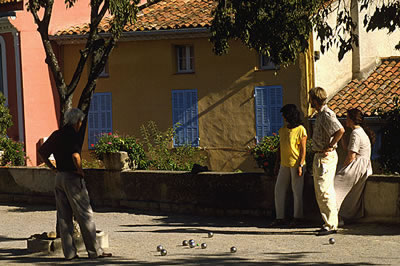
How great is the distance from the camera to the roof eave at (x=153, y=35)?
83.7 ft

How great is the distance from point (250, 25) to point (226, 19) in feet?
1.27

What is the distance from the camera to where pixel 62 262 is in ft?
33.0

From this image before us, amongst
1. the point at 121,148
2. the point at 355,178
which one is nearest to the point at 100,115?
the point at 121,148

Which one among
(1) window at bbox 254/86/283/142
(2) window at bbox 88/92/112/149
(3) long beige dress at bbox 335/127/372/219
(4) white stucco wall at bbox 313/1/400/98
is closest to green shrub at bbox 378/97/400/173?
(3) long beige dress at bbox 335/127/372/219

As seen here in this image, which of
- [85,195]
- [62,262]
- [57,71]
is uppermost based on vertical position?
[57,71]

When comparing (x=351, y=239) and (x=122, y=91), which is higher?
(x=122, y=91)

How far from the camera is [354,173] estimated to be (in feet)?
39.8

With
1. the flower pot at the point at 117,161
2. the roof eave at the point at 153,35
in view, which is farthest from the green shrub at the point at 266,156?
the roof eave at the point at 153,35

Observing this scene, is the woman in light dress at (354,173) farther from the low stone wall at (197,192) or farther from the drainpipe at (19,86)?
the drainpipe at (19,86)

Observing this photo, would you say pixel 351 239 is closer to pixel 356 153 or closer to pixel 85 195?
pixel 356 153

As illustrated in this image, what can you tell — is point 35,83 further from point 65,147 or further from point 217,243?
point 65,147

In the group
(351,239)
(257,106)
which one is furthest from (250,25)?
(257,106)

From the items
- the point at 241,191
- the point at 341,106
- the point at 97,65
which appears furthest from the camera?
the point at 341,106

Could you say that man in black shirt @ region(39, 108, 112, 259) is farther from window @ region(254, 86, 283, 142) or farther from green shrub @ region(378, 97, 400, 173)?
window @ region(254, 86, 283, 142)
